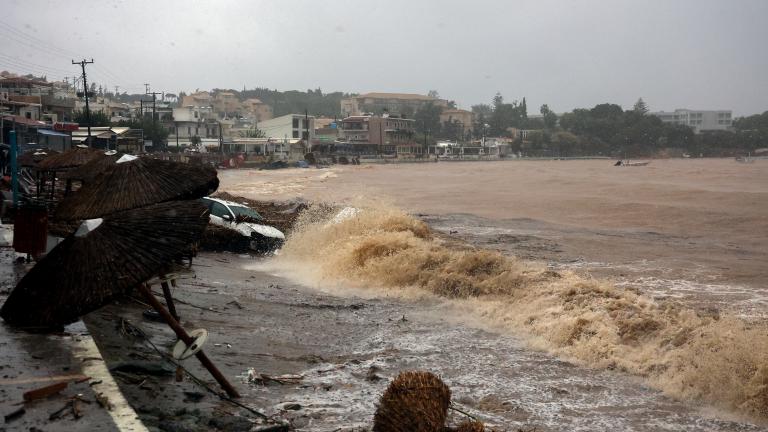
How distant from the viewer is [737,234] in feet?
91.1

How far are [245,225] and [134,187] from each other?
43.9ft

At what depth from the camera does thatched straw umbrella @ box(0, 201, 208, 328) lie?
574cm

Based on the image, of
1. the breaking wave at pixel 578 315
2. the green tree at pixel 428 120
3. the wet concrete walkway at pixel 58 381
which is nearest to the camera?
the wet concrete walkway at pixel 58 381

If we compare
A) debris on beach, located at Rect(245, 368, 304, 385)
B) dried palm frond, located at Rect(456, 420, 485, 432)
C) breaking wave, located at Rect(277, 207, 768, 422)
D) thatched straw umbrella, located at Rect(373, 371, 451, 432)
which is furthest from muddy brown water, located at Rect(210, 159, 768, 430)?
debris on beach, located at Rect(245, 368, 304, 385)

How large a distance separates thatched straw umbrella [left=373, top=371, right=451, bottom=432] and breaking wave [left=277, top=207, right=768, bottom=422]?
4.52m

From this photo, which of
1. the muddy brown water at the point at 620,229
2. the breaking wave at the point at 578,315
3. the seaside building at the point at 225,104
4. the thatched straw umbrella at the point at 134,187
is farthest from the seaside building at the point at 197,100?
the thatched straw umbrella at the point at 134,187

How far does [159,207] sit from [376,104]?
637ft

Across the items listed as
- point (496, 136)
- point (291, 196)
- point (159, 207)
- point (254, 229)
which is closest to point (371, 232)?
point (254, 229)

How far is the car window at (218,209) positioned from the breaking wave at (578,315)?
2263 millimetres

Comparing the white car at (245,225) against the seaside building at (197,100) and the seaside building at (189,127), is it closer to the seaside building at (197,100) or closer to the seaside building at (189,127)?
the seaside building at (189,127)

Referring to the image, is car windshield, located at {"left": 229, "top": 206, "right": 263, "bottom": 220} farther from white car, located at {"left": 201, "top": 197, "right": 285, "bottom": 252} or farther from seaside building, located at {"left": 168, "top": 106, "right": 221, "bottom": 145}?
seaside building, located at {"left": 168, "top": 106, "right": 221, "bottom": 145}

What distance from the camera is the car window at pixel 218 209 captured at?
69.0 ft

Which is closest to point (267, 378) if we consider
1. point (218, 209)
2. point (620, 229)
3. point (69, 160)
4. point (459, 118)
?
point (69, 160)

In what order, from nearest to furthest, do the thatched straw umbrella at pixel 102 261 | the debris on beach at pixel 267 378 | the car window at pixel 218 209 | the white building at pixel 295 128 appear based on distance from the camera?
the thatched straw umbrella at pixel 102 261 < the debris on beach at pixel 267 378 < the car window at pixel 218 209 < the white building at pixel 295 128
